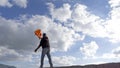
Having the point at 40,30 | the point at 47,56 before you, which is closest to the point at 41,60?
the point at 47,56

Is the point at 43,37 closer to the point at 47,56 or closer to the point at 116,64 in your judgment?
the point at 47,56

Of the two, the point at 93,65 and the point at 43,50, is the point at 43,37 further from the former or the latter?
the point at 93,65

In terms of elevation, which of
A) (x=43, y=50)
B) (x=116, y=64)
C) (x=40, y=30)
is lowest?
(x=116, y=64)

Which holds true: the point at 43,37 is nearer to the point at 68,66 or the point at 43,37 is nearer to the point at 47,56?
the point at 47,56

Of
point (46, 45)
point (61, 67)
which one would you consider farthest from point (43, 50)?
point (61, 67)

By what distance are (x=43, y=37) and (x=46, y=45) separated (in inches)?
21.0

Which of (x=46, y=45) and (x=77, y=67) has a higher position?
(x=46, y=45)

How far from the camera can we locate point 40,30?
19.9 meters

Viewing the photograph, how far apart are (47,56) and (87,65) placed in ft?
8.25

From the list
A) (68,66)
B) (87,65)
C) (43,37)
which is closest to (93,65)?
(87,65)

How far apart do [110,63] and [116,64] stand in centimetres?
37

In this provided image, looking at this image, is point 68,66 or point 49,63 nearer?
point 49,63

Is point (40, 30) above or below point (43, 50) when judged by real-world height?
above

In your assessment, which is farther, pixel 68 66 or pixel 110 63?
pixel 68 66
